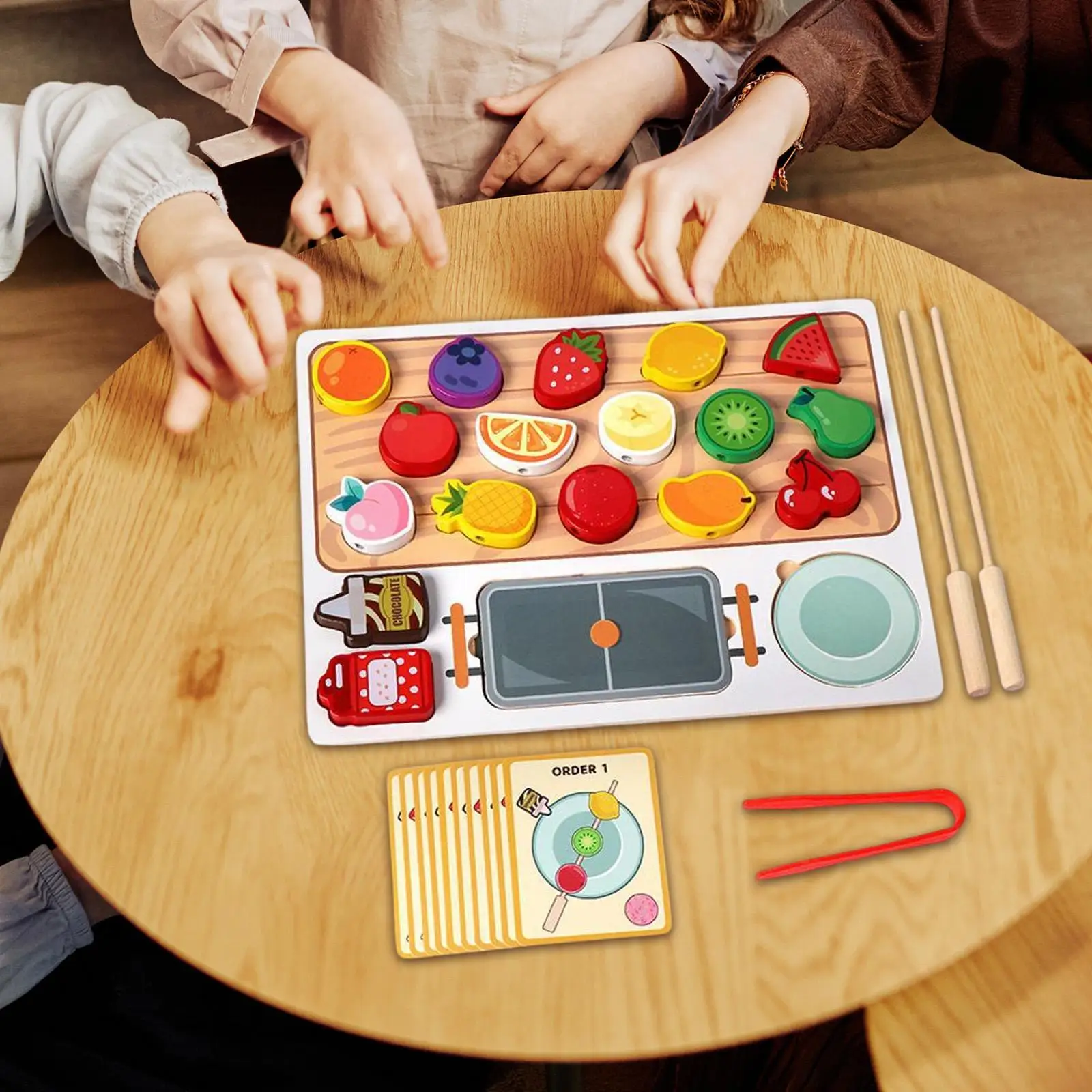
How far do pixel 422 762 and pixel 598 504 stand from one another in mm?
208

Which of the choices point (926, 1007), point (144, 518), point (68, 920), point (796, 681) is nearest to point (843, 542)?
point (796, 681)

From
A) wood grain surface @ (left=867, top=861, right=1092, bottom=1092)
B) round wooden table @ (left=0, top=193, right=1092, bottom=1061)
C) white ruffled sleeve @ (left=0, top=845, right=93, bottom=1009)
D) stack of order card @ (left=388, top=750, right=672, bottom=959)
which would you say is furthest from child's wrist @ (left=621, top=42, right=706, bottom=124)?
white ruffled sleeve @ (left=0, top=845, right=93, bottom=1009)

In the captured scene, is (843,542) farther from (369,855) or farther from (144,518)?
(144,518)

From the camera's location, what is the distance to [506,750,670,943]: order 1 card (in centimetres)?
63

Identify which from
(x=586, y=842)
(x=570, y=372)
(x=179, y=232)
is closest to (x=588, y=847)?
(x=586, y=842)

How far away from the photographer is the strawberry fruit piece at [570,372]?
2.52 feet

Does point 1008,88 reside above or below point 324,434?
above

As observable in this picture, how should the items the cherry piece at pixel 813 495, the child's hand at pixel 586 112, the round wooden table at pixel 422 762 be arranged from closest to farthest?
1. the round wooden table at pixel 422 762
2. the cherry piece at pixel 813 495
3. the child's hand at pixel 586 112

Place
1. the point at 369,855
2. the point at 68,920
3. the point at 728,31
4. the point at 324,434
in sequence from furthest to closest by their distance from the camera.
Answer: the point at 728,31 → the point at 68,920 → the point at 324,434 → the point at 369,855

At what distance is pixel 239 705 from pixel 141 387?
275 mm

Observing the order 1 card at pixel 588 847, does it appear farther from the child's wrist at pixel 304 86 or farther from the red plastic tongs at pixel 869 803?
the child's wrist at pixel 304 86

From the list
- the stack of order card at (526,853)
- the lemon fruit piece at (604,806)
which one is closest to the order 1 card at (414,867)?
the stack of order card at (526,853)

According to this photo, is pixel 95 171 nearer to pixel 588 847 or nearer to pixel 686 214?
pixel 686 214

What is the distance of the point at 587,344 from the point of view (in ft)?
2.57
